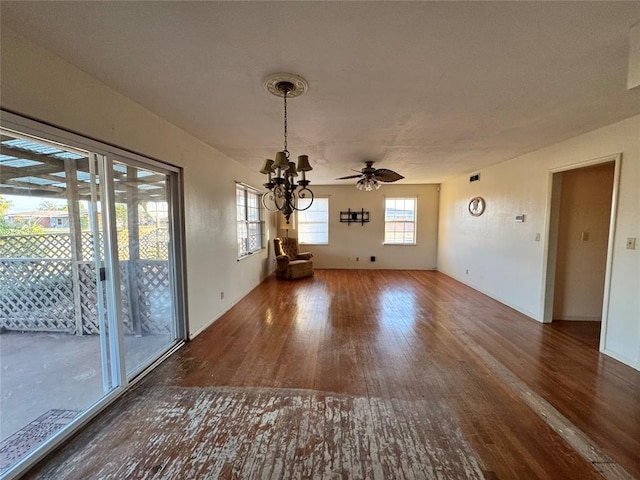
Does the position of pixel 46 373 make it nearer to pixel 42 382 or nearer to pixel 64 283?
pixel 42 382

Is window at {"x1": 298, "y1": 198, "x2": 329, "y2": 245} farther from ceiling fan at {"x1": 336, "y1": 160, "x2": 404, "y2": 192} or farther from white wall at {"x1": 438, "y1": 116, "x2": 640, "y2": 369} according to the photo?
white wall at {"x1": 438, "y1": 116, "x2": 640, "y2": 369}

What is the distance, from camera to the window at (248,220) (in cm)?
499

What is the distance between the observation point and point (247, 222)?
537cm

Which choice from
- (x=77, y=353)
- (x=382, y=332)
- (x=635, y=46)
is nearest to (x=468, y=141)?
(x=635, y=46)

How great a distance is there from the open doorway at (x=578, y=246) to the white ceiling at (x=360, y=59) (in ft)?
3.66

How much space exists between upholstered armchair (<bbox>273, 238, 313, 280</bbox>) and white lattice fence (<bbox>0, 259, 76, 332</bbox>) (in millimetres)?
4420

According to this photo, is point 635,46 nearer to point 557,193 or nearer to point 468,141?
point 468,141

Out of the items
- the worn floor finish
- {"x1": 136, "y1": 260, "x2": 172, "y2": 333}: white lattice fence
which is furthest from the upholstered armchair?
{"x1": 136, "y1": 260, "x2": 172, "y2": 333}: white lattice fence

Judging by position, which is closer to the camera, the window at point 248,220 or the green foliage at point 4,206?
the green foliage at point 4,206

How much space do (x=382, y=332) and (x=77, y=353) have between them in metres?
3.08

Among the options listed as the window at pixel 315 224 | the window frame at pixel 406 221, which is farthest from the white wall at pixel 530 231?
the window at pixel 315 224

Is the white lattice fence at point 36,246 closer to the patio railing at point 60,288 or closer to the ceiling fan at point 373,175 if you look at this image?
the patio railing at point 60,288

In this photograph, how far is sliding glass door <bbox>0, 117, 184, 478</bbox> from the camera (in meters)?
1.69

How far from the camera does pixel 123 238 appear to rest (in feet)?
7.68
